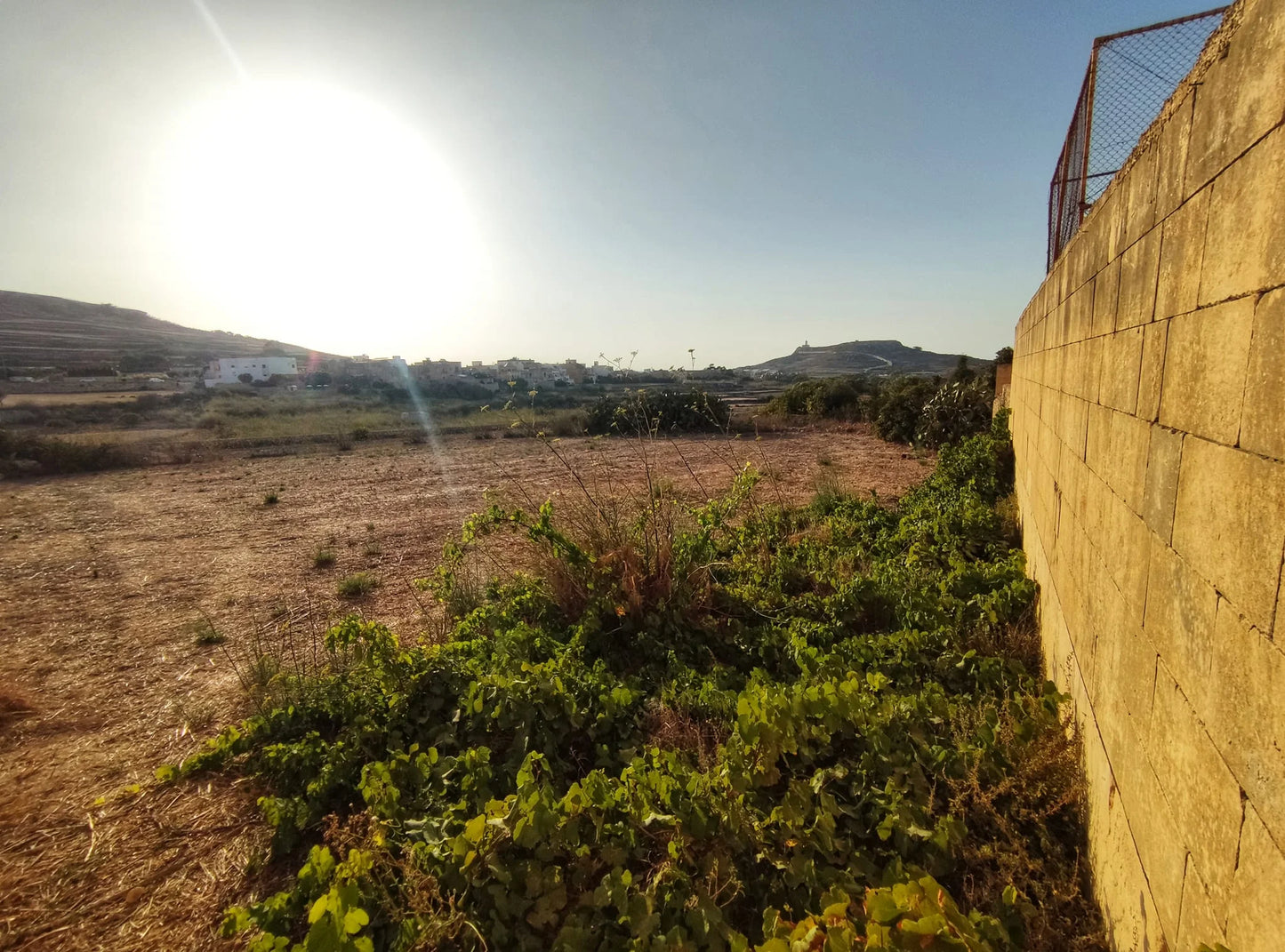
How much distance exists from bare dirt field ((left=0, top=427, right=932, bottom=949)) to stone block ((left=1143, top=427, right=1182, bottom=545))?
3.31 metres

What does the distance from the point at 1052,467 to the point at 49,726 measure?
6196 millimetres

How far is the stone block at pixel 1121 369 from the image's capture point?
149cm

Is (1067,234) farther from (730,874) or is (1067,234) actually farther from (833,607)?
(730,874)

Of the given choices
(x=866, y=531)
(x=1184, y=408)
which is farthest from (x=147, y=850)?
(x=866, y=531)

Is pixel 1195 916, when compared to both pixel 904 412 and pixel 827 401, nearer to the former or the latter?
pixel 904 412

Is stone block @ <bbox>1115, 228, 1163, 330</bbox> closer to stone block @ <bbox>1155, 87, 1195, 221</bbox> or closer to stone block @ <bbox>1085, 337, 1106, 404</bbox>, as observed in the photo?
stone block @ <bbox>1155, 87, 1195, 221</bbox>

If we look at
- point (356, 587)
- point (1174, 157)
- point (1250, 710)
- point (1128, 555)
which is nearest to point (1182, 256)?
point (1174, 157)

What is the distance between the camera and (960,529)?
16.5 ft

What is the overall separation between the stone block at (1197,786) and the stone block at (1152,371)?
59 centimetres

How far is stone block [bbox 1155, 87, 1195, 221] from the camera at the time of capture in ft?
3.92

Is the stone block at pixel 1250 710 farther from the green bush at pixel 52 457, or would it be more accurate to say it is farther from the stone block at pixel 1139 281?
the green bush at pixel 52 457

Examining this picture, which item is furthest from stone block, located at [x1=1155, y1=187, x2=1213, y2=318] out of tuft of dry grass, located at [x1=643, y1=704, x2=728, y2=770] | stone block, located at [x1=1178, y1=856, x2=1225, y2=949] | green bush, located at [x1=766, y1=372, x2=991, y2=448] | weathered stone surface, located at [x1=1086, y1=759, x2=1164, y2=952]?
green bush, located at [x1=766, y1=372, x2=991, y2=448]

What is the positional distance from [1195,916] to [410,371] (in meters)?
72.2

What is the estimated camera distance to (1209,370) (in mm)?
1032
